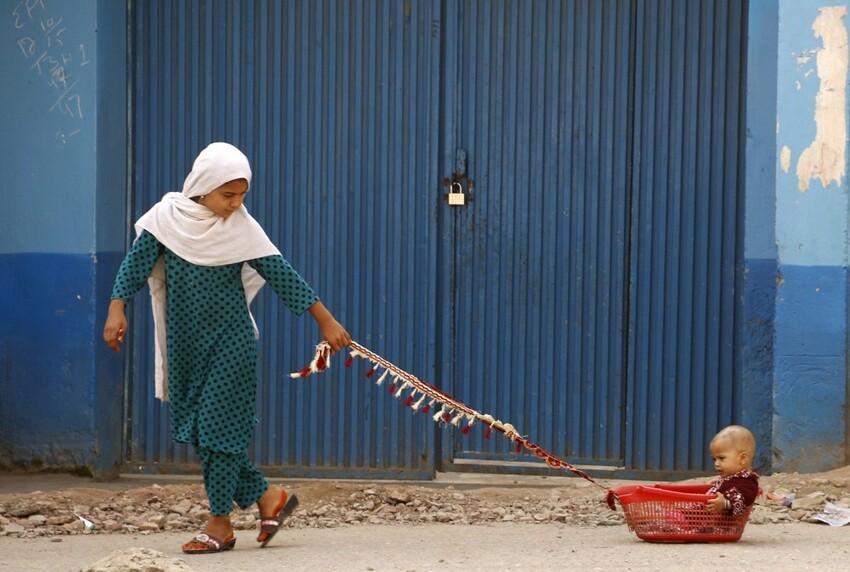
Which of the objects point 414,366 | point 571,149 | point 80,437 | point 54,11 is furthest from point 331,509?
point 54,11

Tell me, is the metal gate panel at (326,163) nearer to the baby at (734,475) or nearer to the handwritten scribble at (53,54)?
the handwritten scribble at (53,54)

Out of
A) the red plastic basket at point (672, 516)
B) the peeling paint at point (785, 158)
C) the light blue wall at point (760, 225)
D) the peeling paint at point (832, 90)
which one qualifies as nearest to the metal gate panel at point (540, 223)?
the light blue wall at point (760, 225)

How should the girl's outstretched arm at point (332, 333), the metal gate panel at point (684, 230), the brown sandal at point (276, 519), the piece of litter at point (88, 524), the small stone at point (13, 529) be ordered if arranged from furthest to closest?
the metal gate panel at point (684, 230) → the piece of litter at point (88, 524) → the small stone at point (13, 529) → the brown sandal at point (276, 519) → the girl's outstretched arm at point (332, 333)

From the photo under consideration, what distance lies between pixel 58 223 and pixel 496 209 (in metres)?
2.18

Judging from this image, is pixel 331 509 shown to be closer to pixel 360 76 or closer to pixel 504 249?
pixel 504 249

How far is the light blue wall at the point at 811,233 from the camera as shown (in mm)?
6566

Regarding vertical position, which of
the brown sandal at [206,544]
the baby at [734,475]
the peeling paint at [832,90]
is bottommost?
the brown sandal at [206,544]

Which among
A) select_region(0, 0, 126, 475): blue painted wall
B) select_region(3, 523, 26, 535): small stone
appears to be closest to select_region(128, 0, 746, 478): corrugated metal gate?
select_region(0, 0, 126, 475): blue painted wall

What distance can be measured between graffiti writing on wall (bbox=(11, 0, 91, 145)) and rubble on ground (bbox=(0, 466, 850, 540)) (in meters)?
1.86

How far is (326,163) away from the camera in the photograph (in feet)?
22.9

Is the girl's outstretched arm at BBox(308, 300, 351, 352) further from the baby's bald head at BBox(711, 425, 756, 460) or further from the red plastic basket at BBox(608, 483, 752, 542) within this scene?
the baby's bald head at BBox(711, 425, 756, 460)

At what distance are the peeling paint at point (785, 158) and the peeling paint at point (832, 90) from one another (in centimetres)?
14

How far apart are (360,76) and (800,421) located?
2711 millimetres

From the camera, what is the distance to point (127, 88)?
7086 millimetres
